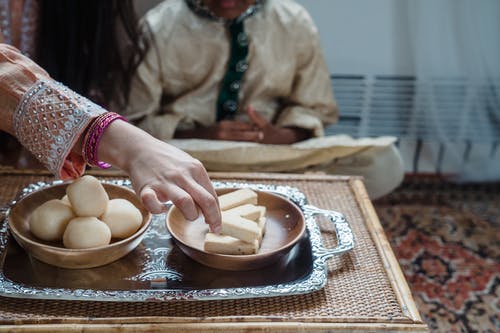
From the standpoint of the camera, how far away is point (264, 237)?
0.82 metres

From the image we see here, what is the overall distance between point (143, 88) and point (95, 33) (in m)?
0.17

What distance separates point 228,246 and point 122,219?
0.14 m

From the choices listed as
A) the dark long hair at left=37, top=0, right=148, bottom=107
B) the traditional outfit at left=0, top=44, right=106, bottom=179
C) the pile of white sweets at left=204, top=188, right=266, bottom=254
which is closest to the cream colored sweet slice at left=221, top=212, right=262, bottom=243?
the pile of white sweets at left=204, top=188, right=266, bottom=254

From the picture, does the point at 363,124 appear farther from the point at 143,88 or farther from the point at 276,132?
the point at 143,88

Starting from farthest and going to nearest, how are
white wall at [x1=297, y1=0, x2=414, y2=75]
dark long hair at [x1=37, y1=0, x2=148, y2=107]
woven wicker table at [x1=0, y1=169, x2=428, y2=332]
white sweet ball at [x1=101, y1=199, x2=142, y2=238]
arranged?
white wall at [x1=297, y1=0, x2=414, y2=75] → dark long hair at [x1=37, y1=0, x2=148, y2=107] → white sweet ball at [x1=101, y1=199, x2=142, y2=238] → woven wicker table at [x1=0, y1=169, x2=428, y2=332]

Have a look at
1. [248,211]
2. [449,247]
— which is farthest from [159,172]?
[449,247]

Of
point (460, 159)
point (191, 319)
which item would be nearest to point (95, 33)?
point (191, 319)

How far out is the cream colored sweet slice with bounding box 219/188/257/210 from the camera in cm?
83

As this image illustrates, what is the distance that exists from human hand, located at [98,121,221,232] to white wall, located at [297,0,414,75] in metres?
1.15

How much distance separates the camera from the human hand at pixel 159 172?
26.9 inches

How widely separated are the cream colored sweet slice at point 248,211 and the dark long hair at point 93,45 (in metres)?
0.68

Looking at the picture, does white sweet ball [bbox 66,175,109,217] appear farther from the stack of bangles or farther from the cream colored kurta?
the cream colored kurta

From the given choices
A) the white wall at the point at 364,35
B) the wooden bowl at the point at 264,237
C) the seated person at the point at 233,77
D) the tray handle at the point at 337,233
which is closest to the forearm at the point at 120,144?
the wooden bowl at the point at 264,237

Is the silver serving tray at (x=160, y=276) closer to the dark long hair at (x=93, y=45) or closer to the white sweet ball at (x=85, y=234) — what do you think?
the white sweet ball at (x=85, y=234)
